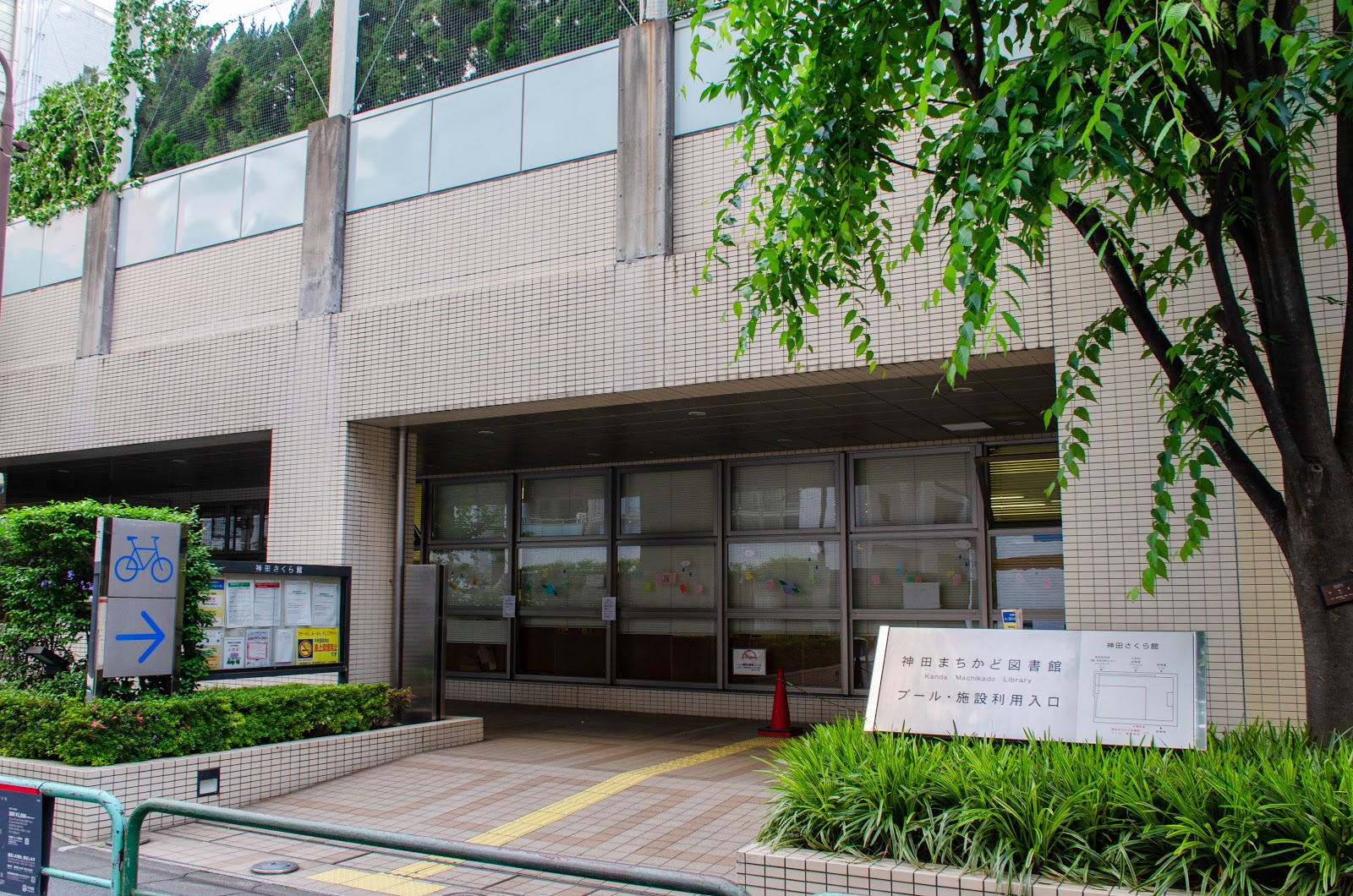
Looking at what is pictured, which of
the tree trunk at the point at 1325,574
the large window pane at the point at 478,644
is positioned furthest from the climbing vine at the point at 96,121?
the tree trunk at the point at 1325,574

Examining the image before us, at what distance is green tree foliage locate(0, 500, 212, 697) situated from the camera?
28.3 feet

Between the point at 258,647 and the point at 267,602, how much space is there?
0.43 metres

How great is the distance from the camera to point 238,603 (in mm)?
9742

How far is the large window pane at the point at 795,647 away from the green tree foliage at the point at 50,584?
7617 mm

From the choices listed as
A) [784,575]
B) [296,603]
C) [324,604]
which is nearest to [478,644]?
[784,575]

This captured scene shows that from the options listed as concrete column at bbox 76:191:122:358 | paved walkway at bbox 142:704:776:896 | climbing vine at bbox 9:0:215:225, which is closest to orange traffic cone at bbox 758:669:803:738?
paved walkway at bbox 142:704:776:896

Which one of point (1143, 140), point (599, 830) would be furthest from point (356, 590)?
point (1143, 140)

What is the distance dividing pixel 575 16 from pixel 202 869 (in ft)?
28.8

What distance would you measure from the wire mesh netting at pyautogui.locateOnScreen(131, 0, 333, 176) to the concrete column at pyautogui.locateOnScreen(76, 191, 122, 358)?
0.77 m

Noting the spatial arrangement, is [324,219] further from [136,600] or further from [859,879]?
[859,879]

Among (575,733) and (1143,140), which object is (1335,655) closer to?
(1143,140)

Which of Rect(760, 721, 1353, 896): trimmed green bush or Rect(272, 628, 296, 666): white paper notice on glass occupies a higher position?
Rect(272, 628, 296, 666): white paper notice on glass

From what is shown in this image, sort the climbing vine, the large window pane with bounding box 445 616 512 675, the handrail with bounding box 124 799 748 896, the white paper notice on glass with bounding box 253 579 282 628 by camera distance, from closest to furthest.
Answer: the handrail with bounding box 124 799 748 896 < the white paper notice on glass with bounding box 253 579 282 628 < the climbing vine < the large window pane with bounding box 445 616 512 675

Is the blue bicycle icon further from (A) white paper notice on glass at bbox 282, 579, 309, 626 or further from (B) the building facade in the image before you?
(B) the building facade
